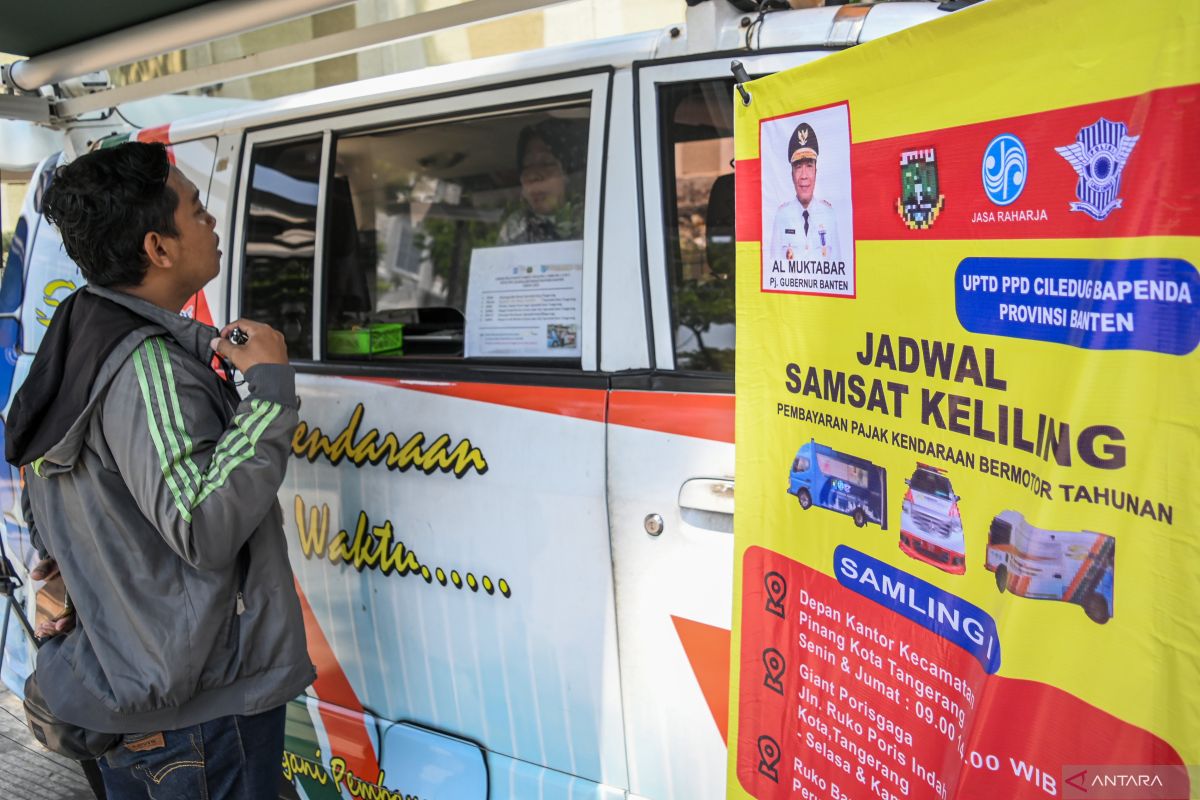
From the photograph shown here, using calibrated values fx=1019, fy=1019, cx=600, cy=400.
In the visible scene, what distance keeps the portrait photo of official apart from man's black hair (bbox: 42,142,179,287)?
1.22m

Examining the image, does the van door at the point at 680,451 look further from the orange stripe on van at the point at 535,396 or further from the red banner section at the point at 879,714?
the red banner section at the point at 879,714

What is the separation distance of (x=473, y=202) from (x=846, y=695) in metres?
2.49

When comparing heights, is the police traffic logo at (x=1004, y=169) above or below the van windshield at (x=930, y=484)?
above

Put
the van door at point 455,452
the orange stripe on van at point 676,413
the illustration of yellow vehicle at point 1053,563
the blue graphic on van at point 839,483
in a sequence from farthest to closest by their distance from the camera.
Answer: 1. the van door at point 455,452
2. the orange stripe on van at point 676,413
3. the blue graphic on van at point 839,483
4. the illustration of yellow vehicle at point 1053,563

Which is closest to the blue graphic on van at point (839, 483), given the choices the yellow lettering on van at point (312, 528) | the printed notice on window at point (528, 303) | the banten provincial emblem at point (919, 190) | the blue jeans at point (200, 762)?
the banten provincial emblem at point (919, 190)

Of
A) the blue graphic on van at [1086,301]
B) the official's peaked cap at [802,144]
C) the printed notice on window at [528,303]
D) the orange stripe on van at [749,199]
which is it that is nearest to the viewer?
the blue graphic on van at [1086,301]

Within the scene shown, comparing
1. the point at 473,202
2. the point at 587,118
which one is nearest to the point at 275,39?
the point at 473,202

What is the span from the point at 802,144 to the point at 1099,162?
595 mm

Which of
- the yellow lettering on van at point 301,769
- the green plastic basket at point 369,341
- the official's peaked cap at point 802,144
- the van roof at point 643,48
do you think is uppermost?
the van roof at point 643,48

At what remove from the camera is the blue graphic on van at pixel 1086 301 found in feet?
3.75

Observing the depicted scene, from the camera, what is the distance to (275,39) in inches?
412

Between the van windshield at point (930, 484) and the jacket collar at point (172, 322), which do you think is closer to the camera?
the van windshield at point (930, 484)

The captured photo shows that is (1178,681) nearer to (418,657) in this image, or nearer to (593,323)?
(593,323)

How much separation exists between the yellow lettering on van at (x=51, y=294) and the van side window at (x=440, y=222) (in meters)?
1.16
